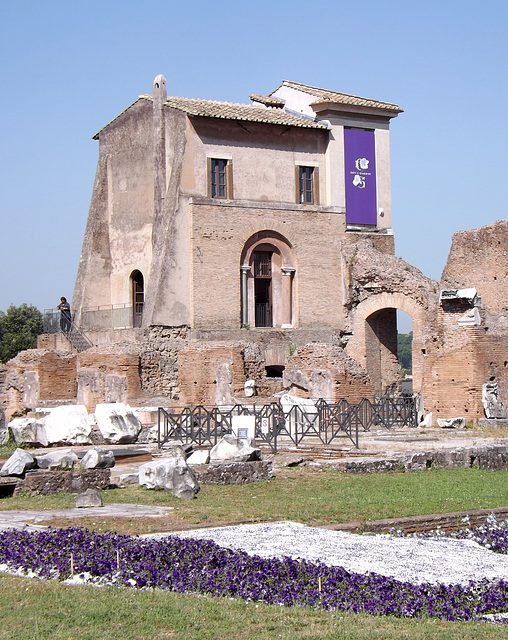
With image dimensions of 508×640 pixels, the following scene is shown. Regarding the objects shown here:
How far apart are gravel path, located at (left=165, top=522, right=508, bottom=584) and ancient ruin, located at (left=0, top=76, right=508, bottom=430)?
13.2m

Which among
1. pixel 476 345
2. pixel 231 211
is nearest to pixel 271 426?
pixel 476 345

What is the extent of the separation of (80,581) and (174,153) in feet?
68.9

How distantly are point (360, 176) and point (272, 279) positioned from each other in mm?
4433

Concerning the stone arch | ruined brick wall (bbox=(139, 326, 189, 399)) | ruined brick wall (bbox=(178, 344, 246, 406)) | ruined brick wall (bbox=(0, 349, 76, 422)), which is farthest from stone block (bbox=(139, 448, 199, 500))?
the stone arch

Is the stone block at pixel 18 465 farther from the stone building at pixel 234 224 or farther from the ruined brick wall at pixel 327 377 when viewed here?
the stone building at pixel 234 224

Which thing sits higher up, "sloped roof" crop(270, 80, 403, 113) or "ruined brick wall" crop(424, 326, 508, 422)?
"sloped roof" crop(270, 80, 403, 113)

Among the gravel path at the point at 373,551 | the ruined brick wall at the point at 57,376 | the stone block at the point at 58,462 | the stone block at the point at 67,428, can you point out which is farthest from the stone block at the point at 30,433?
the gravel path at the point at 373,551

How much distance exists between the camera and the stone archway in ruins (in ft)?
88.1

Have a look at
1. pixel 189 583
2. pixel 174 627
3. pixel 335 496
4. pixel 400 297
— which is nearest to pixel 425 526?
pixel 335 496

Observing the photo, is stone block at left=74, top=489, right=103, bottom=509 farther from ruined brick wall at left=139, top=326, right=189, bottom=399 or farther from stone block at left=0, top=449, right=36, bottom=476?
ruined brick wall at left=139, top=326, right=189, bottom=399

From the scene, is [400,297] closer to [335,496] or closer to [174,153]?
[174,153]

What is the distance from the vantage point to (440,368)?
21.1m

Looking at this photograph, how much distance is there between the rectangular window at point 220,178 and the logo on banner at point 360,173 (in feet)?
13.7

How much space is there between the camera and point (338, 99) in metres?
28.2
